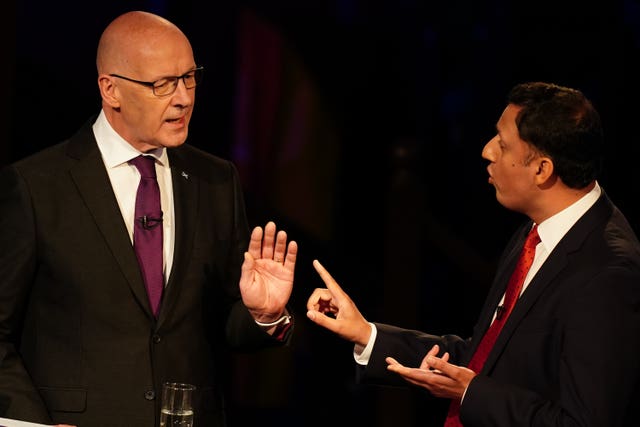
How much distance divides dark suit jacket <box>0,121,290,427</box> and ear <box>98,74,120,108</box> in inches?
4.8

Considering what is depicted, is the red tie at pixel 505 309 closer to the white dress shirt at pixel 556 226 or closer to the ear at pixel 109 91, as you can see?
the white dress shirt at pixel 556 226

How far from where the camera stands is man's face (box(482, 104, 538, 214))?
9.08ft

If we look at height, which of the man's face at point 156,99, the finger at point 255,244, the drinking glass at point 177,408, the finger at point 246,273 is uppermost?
the man's face at point 156,99

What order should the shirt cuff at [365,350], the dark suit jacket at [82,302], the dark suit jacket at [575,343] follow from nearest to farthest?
the dark suit jacket at [575,343], the dark suit jacket at [82,302], the shirt cuff at [365,350]

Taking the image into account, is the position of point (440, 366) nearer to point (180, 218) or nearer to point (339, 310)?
point (339, 310)

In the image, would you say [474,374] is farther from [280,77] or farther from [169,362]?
[280,77]

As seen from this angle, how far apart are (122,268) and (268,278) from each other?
1.23ft

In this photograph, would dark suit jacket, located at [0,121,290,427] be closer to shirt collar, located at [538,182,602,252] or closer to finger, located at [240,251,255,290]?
finger, located at [240,251,255,290]

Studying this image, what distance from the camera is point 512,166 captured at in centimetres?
280

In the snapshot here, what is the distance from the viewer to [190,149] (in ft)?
10.0

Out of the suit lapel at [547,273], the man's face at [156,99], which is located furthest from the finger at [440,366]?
the man's face at [156,99]

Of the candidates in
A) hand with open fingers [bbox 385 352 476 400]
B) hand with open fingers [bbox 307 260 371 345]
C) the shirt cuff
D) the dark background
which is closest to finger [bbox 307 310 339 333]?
hand with open fingers [bbox 307 260 371 345]

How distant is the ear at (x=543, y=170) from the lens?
2.74m

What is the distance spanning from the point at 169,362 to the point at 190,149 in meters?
0.63
